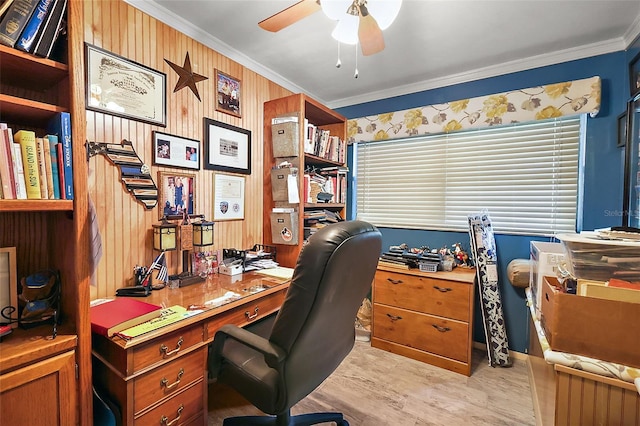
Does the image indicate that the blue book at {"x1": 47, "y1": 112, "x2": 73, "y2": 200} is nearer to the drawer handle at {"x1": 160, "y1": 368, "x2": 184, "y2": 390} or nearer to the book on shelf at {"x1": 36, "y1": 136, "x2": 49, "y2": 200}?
the book on shelf at {"x1": 36, "y1": 136, "x2": 49, "y2": 200}

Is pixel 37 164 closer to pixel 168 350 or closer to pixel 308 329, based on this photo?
pixel 168 350

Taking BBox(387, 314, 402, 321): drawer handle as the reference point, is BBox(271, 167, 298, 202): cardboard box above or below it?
above

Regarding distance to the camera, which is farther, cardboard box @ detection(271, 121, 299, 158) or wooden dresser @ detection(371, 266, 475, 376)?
cardboard box @ detection(271, 121, 299, 158)

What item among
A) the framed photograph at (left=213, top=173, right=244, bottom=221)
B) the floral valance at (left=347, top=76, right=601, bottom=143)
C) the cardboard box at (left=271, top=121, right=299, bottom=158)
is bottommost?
the framed photograph at (left=213, top=173, right=244, bottom=221)

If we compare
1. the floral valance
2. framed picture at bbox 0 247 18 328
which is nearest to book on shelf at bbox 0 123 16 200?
framed picture at bbox 0 247 18 328

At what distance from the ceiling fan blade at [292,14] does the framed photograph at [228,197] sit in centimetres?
108

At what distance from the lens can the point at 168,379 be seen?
1.18 metres

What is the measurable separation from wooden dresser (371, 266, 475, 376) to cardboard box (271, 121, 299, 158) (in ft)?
4.27

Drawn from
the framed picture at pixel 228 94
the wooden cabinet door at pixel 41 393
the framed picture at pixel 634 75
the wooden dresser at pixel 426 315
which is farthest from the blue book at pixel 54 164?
the framed picture at pixel 634 75

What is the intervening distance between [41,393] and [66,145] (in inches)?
33.8

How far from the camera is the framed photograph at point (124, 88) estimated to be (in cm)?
144

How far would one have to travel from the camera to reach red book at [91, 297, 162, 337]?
1.08 metres

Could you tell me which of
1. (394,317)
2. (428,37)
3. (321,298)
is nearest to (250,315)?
(321,298)

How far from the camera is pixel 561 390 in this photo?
1.08 metres
